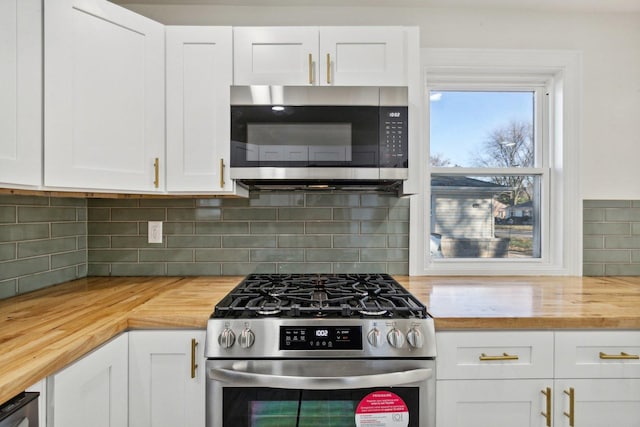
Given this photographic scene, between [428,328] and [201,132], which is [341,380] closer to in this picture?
[428,328]

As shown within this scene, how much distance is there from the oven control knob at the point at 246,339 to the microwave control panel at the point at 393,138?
895 mm

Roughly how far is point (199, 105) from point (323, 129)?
571mm

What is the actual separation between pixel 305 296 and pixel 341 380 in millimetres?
405

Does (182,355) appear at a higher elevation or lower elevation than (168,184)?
lower

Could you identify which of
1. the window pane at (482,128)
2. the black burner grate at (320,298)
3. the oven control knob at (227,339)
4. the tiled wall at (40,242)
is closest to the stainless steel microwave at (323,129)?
the black burner grate at (320,298)

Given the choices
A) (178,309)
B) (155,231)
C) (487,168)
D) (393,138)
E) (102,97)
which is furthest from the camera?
(487,168)

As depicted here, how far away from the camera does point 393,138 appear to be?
175 centimetres

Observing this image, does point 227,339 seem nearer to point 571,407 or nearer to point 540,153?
point 571,407

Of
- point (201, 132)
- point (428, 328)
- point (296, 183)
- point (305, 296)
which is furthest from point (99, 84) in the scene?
point (428, 328)

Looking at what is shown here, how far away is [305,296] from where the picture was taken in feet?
5.33

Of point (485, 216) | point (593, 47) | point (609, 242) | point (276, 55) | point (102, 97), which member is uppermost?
point (593, 47)

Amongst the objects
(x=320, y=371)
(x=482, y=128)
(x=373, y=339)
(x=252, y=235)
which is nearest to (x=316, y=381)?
(x=320, y=371)

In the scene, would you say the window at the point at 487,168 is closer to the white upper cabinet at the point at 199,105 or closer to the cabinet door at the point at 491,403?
the cabinet door at the point at 491,403

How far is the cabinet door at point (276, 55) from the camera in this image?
1799 millimetres
